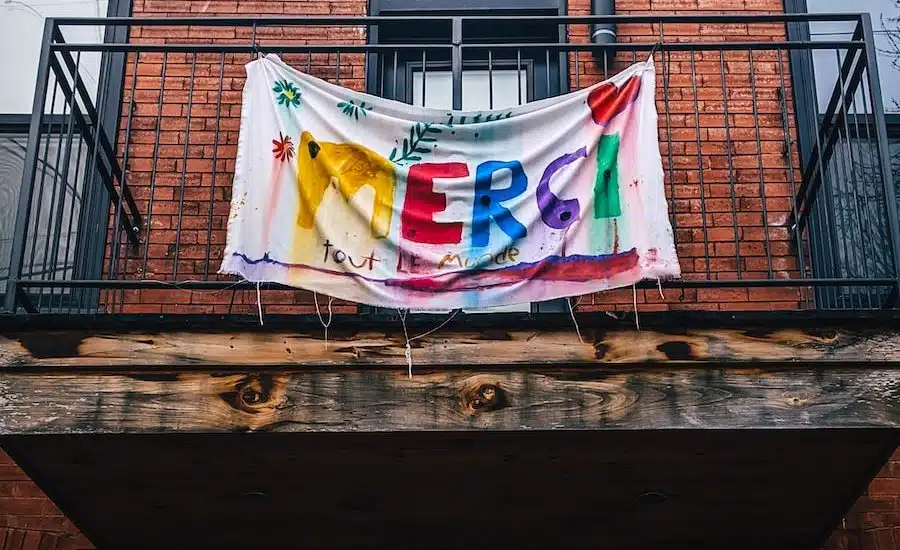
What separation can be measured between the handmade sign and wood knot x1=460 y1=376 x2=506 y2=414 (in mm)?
363

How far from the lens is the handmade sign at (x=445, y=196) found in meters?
5.51

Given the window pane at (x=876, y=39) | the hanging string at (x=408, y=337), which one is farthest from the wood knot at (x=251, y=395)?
the window pane at (x=876, y=39)

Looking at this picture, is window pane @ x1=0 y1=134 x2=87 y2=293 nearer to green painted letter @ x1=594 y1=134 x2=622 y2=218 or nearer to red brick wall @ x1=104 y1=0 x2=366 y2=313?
red brick wall @ x1=104 y1=0 x2=366 y2=313

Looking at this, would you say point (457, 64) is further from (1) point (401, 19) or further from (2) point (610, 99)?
(2) point (610, 99)

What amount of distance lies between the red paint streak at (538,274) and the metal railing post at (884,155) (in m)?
1.15

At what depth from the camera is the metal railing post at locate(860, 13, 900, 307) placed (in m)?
5.52

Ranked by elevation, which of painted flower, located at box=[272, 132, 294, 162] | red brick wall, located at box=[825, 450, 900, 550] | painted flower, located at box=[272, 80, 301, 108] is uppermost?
painted flower, located at box=[272, 80, 301, 108]

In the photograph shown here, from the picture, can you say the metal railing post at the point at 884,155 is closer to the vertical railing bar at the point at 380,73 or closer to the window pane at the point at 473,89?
the window pane at the point at 473,89

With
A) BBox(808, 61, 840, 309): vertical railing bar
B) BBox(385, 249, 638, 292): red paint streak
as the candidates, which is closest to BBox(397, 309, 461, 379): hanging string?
BBox(385, 249, 638, 292): red paint streak

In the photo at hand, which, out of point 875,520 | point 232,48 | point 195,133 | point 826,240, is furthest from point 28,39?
point 875,520

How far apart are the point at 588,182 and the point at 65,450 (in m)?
2.61

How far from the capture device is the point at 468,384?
17.4 ft

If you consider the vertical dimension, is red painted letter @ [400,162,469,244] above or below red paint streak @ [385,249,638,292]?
above

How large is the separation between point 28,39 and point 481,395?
4.42 m
